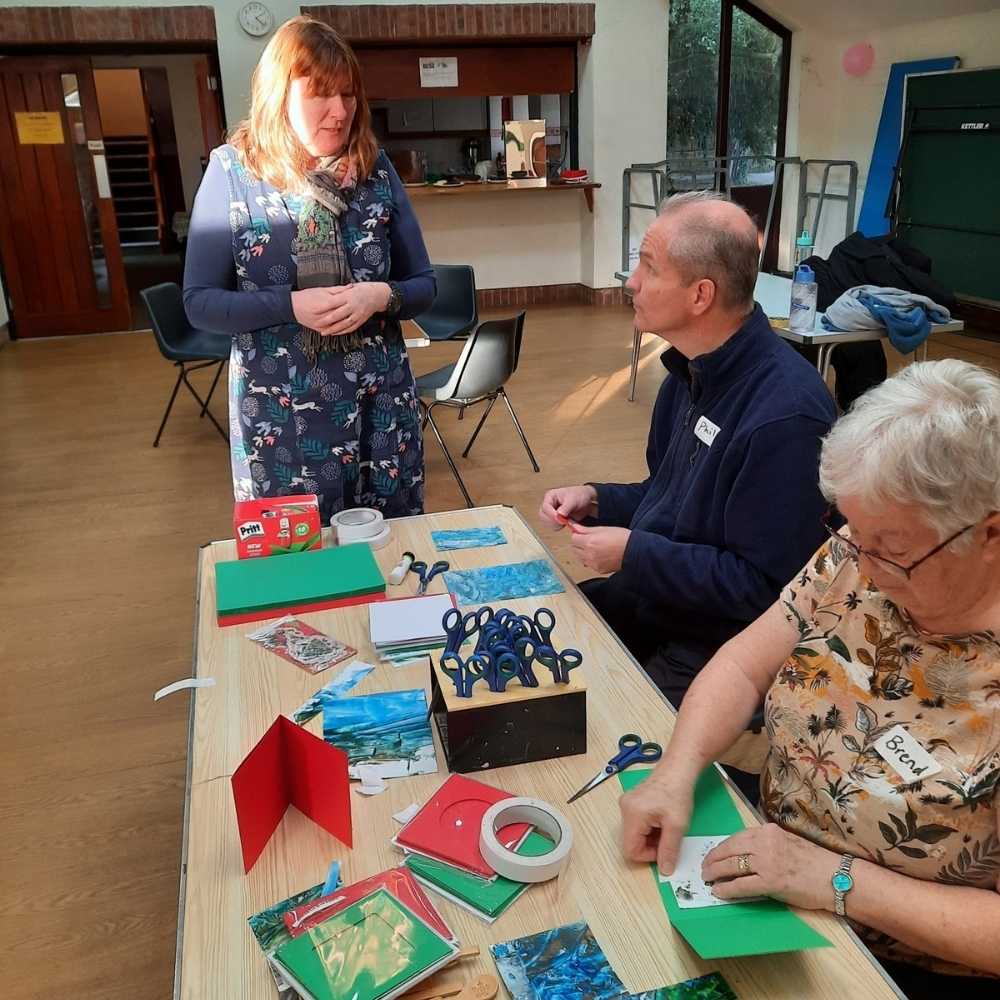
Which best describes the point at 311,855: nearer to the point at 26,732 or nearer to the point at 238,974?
the point at 238,974

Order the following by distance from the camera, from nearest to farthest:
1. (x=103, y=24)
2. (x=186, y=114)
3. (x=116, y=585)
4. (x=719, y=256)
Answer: (x=719, y=256), (x=116, y=585), (x=103, y=24), (x=186, y=114)

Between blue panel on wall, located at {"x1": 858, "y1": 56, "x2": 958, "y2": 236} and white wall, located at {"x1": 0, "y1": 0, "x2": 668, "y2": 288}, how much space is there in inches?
65.7

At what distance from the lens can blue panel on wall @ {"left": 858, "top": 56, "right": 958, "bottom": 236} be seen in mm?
7000

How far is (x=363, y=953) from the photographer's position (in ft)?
2.94

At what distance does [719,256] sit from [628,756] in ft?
3.12

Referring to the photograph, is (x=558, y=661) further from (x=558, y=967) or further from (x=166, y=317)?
(x=166, y=317)

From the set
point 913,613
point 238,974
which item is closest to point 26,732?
point 238,974

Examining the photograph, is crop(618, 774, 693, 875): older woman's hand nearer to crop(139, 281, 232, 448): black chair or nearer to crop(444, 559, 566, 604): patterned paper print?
crop(444, 559, 566, 604): patterned paper print

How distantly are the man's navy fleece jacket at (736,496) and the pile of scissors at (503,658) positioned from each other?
47cm

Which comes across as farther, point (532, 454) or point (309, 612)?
point (532, 454)

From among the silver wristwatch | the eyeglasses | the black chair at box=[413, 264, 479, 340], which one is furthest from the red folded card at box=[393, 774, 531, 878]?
the black chair at box=[413, 264, 479, 340]

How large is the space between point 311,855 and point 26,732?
182cm

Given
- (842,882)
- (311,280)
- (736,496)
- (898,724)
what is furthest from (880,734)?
(311,280)

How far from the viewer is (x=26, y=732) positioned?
2516mm
